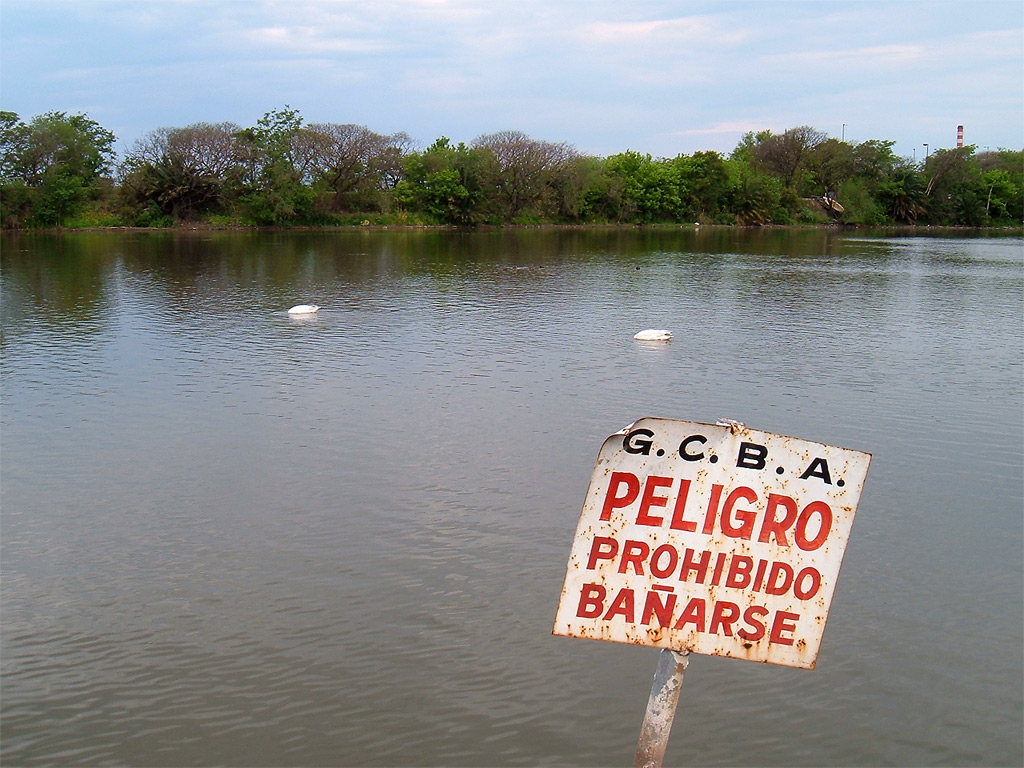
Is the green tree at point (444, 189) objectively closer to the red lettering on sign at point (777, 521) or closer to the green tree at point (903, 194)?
the green tree at point (903, 194)

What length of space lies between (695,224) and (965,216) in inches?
1666

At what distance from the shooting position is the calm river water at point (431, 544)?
22.0 ft

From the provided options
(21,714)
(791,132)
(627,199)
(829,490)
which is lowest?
(21,714)

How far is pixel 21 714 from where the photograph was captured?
22.0ft

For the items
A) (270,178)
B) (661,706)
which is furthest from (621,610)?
(270,178)

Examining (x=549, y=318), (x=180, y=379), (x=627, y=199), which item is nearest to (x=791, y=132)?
(x=627, y=199)

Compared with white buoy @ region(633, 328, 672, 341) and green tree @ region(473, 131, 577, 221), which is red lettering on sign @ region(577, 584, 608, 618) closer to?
white buoy @ region(633, 328, 672, 341)

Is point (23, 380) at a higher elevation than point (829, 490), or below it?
below

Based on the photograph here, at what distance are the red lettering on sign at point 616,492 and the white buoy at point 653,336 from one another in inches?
746

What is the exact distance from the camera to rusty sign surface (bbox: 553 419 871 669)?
3.30m

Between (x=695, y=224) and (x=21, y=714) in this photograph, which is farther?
(x=695, y=224)

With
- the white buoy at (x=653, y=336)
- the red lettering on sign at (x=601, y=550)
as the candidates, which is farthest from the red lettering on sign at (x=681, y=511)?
the white buoy at (x=653, y=336)

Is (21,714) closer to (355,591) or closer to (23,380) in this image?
(355,591)

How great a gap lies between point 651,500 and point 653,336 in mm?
18989
